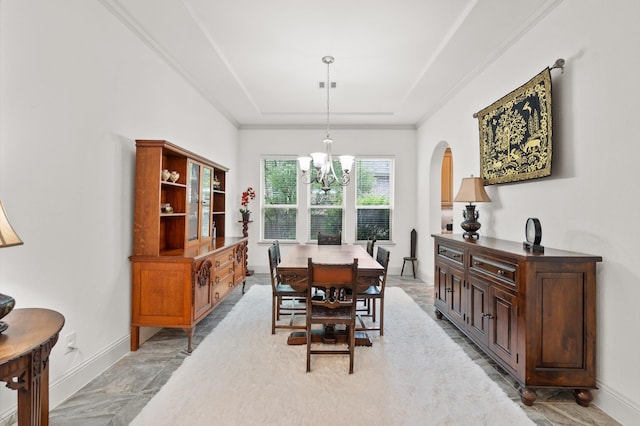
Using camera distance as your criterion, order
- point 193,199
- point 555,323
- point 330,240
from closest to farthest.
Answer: point 555,323, point 193,199, point 330,240

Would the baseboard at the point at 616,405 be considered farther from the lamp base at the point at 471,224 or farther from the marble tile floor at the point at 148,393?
the lamp base at the point at 471,224

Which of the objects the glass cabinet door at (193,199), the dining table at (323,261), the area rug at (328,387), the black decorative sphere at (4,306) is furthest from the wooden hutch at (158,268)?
the black decorative sphere at (4,306)

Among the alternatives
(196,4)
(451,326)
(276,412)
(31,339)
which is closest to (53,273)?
(31,339)

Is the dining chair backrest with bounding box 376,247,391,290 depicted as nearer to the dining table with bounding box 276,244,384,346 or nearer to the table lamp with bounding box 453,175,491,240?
the dining table with bounding box 276,244,384,346

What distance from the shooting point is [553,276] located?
207 centimetres

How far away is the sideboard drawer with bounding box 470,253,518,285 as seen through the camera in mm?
2242

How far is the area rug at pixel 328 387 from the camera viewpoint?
6.29 feet

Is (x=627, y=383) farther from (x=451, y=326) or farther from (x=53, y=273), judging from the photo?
(x=53, y=273)

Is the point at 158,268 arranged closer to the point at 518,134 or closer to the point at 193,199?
the point at 193,199

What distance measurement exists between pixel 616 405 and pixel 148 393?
10.2 feet

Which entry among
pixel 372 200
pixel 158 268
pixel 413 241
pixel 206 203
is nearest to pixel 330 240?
pixel 206 203

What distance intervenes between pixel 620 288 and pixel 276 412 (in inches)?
92.3

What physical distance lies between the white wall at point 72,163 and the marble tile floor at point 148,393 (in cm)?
14

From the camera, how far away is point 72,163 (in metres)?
2.18
